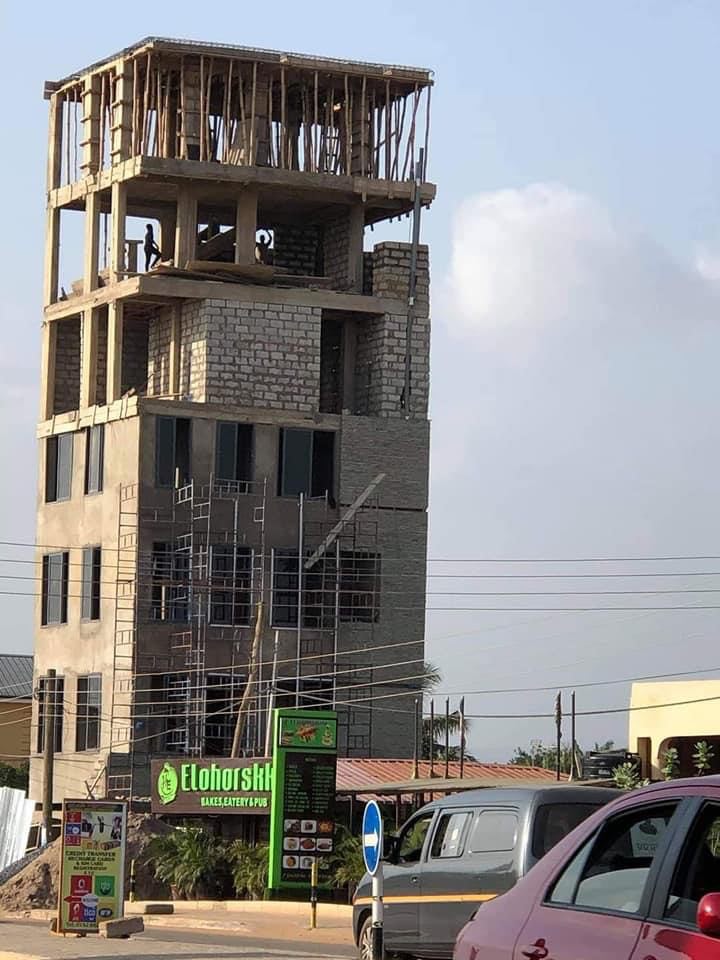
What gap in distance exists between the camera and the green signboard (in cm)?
4009

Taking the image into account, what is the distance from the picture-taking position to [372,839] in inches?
703

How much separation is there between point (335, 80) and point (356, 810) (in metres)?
30.1

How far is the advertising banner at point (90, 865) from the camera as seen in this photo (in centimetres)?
2645

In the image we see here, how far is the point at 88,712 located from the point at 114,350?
1196cm

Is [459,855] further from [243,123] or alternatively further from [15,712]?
[15,712]

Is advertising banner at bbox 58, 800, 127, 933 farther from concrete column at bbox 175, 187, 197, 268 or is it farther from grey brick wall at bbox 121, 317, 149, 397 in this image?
grey brick wall at bbox 121, 317, 149, 397

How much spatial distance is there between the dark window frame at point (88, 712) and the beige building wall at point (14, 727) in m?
40.9

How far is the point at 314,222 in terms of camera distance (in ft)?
236

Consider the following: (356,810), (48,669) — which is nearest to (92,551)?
(48,669)

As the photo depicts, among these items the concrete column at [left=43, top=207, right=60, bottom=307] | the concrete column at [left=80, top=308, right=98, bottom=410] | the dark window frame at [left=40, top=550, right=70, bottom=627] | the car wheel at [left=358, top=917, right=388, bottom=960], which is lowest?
the car wheel at [left=358, top=917, right=388, bottom=960]

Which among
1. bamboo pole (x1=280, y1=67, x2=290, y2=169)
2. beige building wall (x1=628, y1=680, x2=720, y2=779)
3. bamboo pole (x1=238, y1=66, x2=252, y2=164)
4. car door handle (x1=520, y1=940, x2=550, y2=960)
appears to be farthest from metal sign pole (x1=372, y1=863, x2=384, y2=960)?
bamboo pole (x1=280, y1=67, x2=290, y2=169)

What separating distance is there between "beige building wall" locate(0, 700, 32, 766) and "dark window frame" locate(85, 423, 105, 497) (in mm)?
41121

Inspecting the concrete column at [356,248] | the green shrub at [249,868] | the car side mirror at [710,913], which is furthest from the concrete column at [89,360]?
the car side mirror at [710,913]

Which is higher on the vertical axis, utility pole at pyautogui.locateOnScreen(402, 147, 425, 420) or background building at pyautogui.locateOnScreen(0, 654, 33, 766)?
utility pole at pyautogui.locateOnScreen(402, 147, 425, 420)
